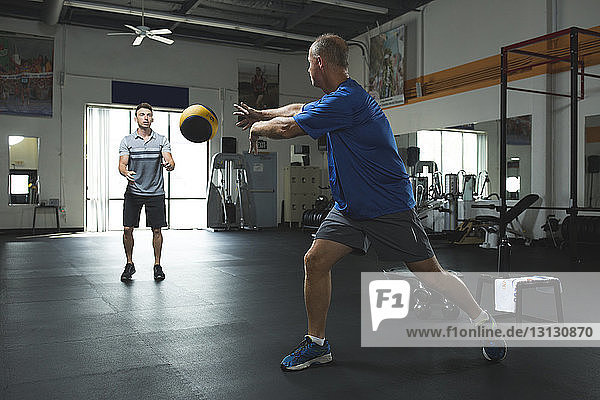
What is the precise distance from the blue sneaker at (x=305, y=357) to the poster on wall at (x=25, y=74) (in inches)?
392

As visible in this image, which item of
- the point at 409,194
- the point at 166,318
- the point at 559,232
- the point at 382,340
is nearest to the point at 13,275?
the point at 166,318

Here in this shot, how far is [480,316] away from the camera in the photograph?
238 centimetres

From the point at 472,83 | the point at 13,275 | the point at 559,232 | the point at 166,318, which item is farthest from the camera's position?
the point at 472,83

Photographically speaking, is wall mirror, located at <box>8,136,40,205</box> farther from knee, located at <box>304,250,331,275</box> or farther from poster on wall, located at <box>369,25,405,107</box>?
knee, located at <box>304,250,331,275</box>

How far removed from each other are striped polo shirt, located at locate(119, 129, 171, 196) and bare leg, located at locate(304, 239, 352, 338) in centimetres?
281

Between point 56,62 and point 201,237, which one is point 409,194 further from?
point 56,62

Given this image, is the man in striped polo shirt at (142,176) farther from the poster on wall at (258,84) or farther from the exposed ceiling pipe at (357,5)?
the poster on wall at (258,84)

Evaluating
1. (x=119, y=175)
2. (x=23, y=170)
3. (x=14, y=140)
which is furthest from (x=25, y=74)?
(x=119, y=175)

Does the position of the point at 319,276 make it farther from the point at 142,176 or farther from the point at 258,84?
the point at 258,84

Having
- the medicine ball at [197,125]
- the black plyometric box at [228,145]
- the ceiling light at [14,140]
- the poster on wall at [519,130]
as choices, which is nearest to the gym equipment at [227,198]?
the black plyometric box at [228,145]

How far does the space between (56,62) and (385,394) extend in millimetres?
10756

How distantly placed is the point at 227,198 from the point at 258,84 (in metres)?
3.02

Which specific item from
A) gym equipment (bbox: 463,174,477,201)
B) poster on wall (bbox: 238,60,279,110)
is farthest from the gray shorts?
poster on wall (bbox: 238,60,279,110)

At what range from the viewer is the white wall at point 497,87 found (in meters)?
7.73
